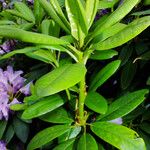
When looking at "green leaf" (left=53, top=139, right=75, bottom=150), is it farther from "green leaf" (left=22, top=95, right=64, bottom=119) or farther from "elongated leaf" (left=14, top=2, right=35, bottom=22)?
"elongated leaf" (left=14, top=2, right=35, bottom=22)

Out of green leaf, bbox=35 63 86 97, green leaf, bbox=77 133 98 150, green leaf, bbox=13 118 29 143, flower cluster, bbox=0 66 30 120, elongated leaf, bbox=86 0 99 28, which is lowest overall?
green leaf, bbox=13 118 29 143

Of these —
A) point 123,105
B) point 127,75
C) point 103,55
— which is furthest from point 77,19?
point 127,75

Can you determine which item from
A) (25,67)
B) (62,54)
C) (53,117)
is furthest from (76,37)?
(25,67)

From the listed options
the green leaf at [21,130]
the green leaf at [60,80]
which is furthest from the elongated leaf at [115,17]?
the green leaf at [21,130]

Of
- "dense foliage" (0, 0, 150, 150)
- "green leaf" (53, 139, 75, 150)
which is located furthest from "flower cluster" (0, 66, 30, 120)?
"green leaf" (53, 139, 75, 150)

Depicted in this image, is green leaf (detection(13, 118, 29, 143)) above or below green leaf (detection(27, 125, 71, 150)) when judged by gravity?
below

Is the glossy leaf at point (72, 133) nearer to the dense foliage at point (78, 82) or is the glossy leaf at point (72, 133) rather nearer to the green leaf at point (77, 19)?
the dense foliage at point (78, 82)

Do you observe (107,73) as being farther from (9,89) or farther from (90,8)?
(9,89)

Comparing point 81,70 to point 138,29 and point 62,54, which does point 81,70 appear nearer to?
point 138,29
